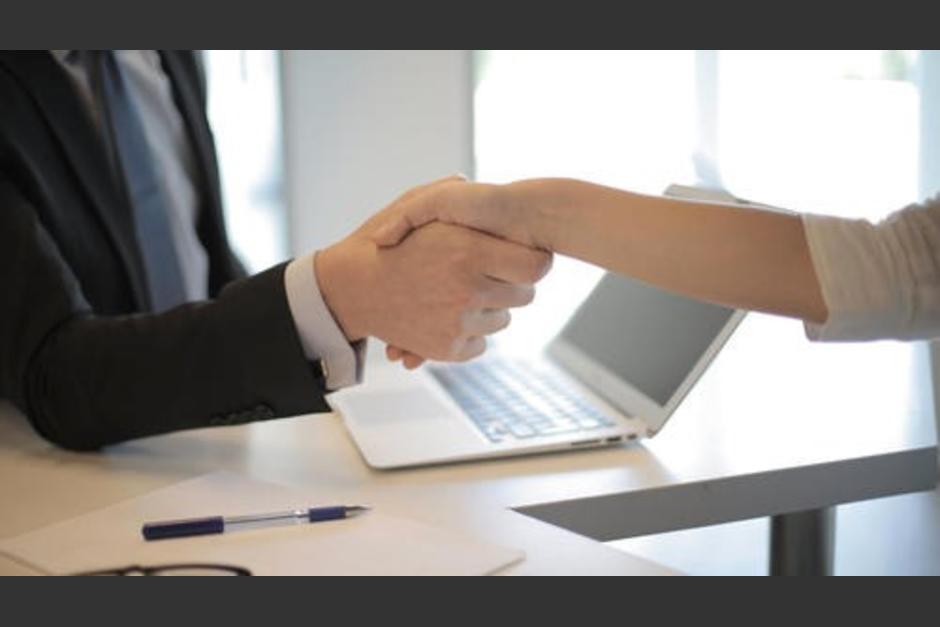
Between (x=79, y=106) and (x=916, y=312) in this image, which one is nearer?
(x=916, y=312)

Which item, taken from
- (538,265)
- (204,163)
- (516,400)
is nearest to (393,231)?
(538,265)

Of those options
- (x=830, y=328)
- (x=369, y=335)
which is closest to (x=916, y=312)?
(x=830, y=328)

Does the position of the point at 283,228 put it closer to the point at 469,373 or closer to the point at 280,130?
the point at 280,130

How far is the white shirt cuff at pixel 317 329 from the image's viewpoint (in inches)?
37.2

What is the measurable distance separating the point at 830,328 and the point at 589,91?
1951mm

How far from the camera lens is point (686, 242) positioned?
A: 868 mm

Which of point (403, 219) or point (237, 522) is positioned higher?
point (403, 219)

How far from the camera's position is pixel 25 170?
40.3 inches

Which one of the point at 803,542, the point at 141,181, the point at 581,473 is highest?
the point at 141,181

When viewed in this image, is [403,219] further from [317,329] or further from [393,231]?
[317,329]

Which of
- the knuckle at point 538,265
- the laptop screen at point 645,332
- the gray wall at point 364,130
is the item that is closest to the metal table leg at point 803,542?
the laptop screen at point 645,332

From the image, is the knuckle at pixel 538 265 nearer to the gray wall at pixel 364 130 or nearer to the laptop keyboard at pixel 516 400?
the laptop keyboard at pixel 516 400

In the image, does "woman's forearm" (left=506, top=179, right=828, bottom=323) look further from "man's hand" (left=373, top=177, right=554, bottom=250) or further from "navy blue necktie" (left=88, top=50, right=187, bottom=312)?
"navy blue necktie" (left=88, top=50, right=187, bottom=312)

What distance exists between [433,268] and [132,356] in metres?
0.27
